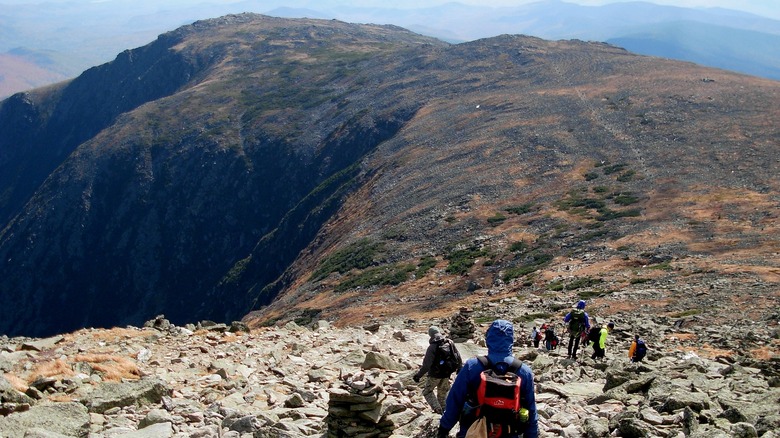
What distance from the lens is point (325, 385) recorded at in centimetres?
1539

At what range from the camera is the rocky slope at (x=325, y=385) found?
11.2 m

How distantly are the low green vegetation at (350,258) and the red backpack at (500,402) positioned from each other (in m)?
45.8

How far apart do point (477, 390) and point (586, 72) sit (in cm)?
10517

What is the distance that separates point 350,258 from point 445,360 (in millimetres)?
43978

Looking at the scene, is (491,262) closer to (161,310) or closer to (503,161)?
(503,161)

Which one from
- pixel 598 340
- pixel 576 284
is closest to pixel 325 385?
pixel 598 340

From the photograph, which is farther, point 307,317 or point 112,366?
point 307,317

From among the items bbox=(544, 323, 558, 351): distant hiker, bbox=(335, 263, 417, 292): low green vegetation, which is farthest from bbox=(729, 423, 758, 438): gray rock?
bbox=(335, 263, 417, 292): low green vegetation

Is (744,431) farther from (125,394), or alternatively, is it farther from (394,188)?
(394,188)

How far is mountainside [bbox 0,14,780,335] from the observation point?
43.9 m

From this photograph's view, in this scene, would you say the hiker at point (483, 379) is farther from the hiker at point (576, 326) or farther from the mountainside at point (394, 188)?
the mountainside at point (394, 188)

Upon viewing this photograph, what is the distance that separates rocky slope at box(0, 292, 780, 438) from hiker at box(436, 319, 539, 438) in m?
3.79

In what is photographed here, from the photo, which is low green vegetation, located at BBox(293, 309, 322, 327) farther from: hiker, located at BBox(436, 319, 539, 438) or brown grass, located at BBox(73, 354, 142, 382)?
hiker, located at BBox(436, 319, 539, 438)

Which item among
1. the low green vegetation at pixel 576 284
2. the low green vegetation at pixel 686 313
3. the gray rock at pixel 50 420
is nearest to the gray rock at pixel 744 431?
the gray rock at pixel 50 420
